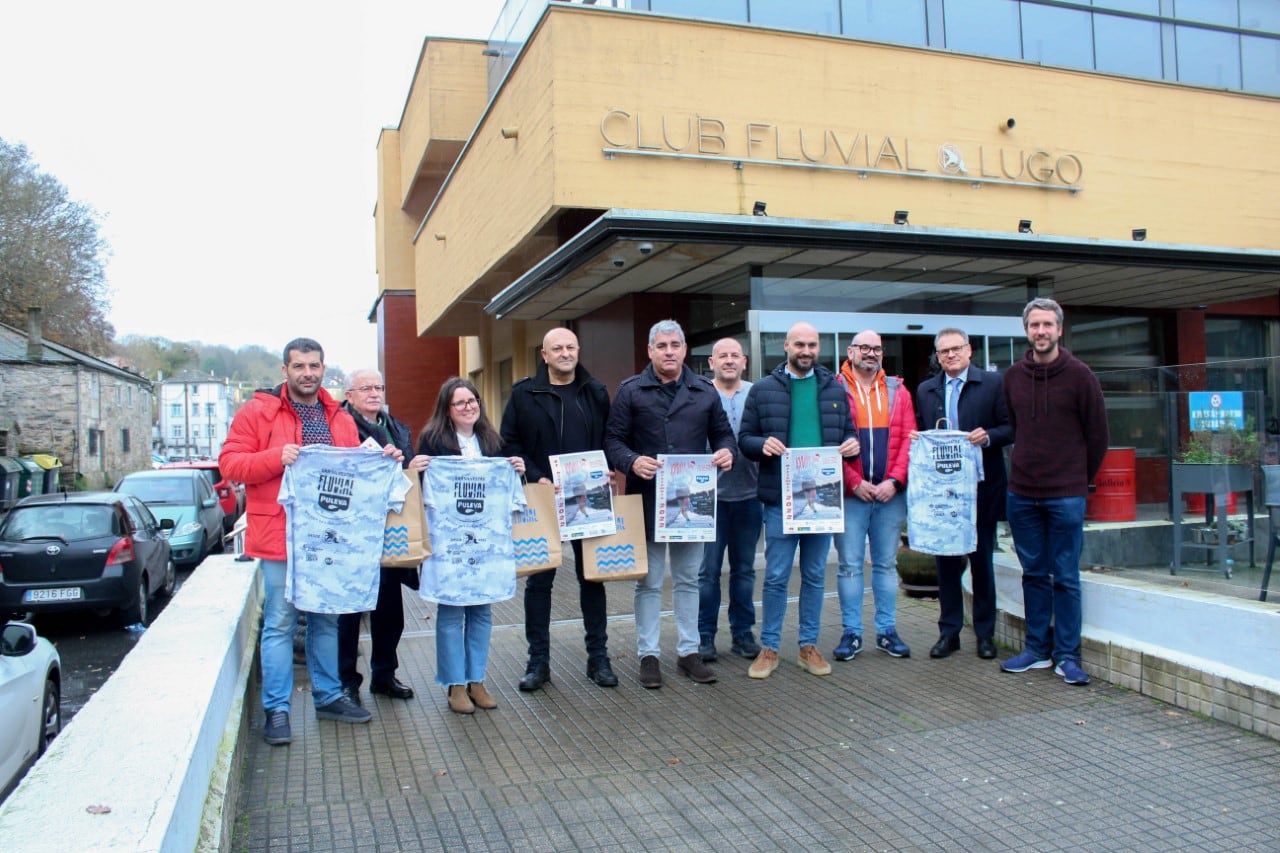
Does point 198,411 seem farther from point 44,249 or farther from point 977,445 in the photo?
point 977,445

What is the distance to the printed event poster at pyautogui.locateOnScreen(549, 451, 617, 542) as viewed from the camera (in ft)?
18.1

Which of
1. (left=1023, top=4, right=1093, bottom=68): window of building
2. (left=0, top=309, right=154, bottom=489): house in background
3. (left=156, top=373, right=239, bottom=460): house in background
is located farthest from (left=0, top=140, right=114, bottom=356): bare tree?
(left=156, top=373, right=239, bottom=460): house in background

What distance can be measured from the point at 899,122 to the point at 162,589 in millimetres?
10803

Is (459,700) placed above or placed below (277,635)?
below

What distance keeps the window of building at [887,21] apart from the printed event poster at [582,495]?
8.81 m

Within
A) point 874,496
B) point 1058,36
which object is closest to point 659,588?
point 874,496

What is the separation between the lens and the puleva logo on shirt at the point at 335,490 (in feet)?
16.1

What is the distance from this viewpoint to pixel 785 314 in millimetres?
10766

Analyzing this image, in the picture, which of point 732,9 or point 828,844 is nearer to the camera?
point 828,844

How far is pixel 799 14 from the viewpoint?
39.2 feet

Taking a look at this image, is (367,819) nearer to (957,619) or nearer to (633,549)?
(633,549)

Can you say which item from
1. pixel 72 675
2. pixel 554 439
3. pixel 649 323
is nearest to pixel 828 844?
pixel 554 439

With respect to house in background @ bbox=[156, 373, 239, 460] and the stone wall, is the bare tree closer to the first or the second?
the stone wall

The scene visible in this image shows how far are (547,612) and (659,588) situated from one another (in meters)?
0.68
